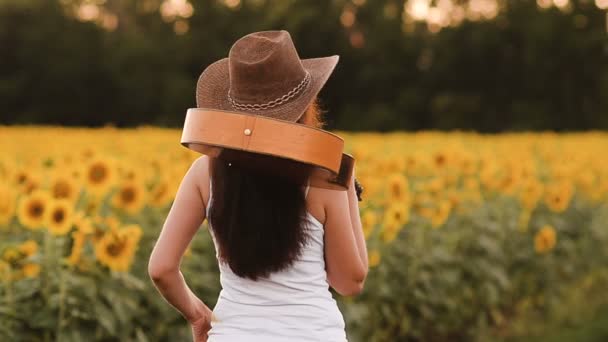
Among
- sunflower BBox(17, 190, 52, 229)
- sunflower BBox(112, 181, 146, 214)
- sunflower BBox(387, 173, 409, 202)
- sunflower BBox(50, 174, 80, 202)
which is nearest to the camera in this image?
sunflower BBox(17, 190, 52, 229)

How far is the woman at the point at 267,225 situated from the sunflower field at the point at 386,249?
5.14 ft

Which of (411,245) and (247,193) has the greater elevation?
(247,193)

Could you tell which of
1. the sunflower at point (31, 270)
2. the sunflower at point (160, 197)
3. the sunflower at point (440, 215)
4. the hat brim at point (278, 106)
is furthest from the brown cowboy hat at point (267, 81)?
the sunflower at point (440, 215)

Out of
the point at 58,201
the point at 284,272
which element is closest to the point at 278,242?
the point at 284,272

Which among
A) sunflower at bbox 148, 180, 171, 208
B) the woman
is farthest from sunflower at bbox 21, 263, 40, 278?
the woman

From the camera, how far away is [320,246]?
2.06m

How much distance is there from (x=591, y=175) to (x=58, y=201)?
5.45 metres

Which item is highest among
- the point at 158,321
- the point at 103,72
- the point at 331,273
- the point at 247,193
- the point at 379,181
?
the point at 247,193

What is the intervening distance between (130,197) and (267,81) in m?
2.53

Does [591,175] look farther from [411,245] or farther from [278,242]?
[278,242]

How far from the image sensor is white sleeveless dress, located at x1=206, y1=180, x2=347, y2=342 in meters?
2.01

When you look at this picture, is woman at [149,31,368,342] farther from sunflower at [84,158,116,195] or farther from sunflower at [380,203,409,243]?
sunflower at [380,203,409,243]

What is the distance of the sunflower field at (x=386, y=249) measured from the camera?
11.8 ft

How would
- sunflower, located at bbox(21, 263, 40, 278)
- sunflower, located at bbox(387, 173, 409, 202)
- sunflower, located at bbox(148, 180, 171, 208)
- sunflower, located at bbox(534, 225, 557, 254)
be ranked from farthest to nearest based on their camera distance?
A: 1. sunflower, located at bbox(534, 225, 557, 254)
2. sunflower, located at bbox(387, 173, 409, 202)
3. sunflower, located at bbox(148, 180, 171, 208)
4. sunflower, located at bbox(21, 263, 40, 278)
